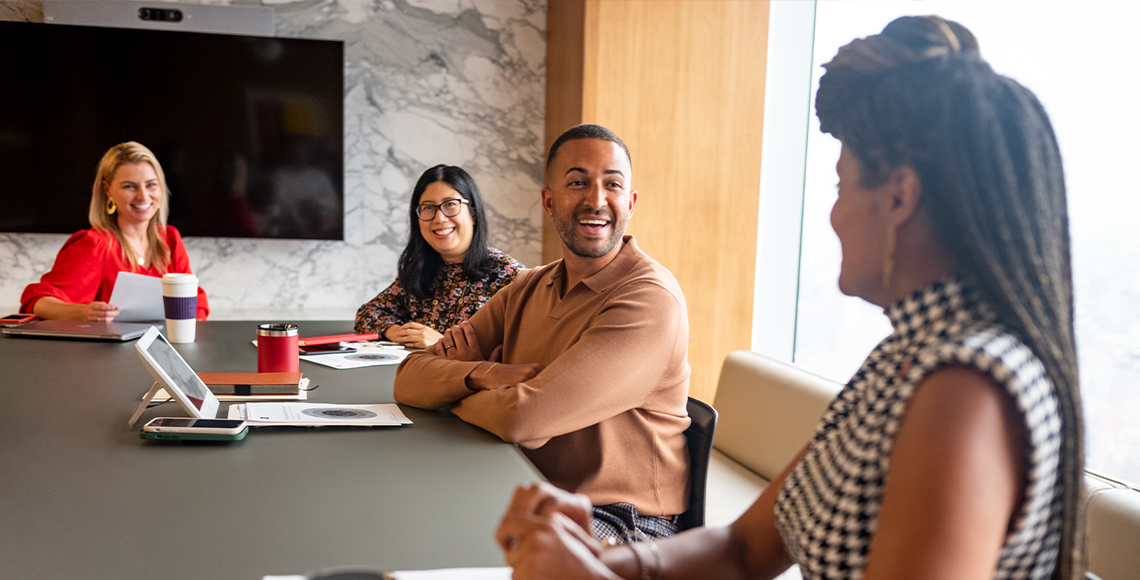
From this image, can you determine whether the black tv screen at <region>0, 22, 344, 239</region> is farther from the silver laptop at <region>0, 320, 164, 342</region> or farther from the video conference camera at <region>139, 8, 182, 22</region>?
the silver laptop at <region>0, 320, 164, 342</region>

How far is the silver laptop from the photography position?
2207mm

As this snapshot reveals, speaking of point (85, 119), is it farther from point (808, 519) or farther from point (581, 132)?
point (808, 519)

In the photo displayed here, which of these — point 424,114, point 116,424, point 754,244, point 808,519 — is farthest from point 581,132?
point 424,114

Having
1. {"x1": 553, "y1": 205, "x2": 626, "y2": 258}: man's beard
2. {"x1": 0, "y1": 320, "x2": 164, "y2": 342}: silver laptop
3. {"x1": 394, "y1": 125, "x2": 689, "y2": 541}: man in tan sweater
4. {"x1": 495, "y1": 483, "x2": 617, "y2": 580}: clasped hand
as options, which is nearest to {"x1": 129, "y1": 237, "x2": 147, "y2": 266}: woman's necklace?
{"x1": 0, "y1": 320, "x2": 164, "y2": 342}: silver laptop

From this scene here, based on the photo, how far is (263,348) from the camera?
178cm

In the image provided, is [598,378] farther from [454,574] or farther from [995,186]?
[995,186]

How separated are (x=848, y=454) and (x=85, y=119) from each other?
4506 millimetres

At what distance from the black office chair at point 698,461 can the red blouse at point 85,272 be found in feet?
Result: 7.07

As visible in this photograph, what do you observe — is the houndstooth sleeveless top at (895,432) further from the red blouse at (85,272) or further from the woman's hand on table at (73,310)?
the red blouse at (85,272)

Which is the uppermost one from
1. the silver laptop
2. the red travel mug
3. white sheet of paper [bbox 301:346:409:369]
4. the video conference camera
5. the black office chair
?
the video conference camera

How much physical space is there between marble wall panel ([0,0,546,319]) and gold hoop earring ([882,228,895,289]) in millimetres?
4014

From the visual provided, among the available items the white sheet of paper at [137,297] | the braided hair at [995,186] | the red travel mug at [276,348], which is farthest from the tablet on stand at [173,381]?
the white sheet of paper at [137,297]

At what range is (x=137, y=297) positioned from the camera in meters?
2.59

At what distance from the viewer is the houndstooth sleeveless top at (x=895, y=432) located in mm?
620
